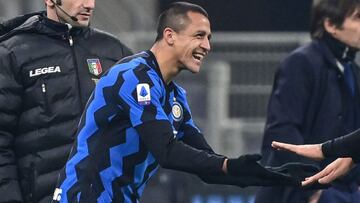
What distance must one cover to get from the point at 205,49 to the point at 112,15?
8519 millimetres

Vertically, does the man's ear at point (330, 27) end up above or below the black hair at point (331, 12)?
below

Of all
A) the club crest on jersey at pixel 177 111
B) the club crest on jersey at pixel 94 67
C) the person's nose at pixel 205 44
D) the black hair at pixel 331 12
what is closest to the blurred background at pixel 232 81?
the black hair at pixel 331 12

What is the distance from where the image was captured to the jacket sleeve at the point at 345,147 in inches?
270

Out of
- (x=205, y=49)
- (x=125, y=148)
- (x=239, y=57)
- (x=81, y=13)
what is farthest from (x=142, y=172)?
(x=239, y=57)

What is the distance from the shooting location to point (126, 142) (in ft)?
21.5

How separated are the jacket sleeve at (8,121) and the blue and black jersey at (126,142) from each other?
2.39 ft

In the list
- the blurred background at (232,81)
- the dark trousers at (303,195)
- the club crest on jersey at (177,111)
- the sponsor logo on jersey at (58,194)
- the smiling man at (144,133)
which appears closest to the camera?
the smiling man at (144,133)

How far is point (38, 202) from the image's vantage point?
7.46 meters

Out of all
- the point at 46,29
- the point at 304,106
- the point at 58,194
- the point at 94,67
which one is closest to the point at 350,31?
the point at 304,106

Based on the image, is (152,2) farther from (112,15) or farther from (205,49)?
(205,49)

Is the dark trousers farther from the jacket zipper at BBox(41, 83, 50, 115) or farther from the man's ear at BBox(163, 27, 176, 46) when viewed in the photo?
the man's ear at BBox(163, 27, 176, 46)

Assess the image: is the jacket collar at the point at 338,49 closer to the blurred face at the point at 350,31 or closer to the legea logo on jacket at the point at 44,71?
the blurred face at the point at 350,31

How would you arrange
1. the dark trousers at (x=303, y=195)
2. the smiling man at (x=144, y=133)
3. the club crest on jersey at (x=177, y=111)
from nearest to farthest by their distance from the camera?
Answer: the smiling man at (x=144, y=133)
the club crest on jersey at (x=177, y=111)
the dark trousers at (x=303, y=195)

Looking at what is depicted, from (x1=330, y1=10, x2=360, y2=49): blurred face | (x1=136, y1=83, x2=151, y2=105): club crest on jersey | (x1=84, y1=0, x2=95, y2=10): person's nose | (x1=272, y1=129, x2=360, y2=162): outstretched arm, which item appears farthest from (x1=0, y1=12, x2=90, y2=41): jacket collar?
(x1=330, y1=10, x2=360, y2=49): blurred face
